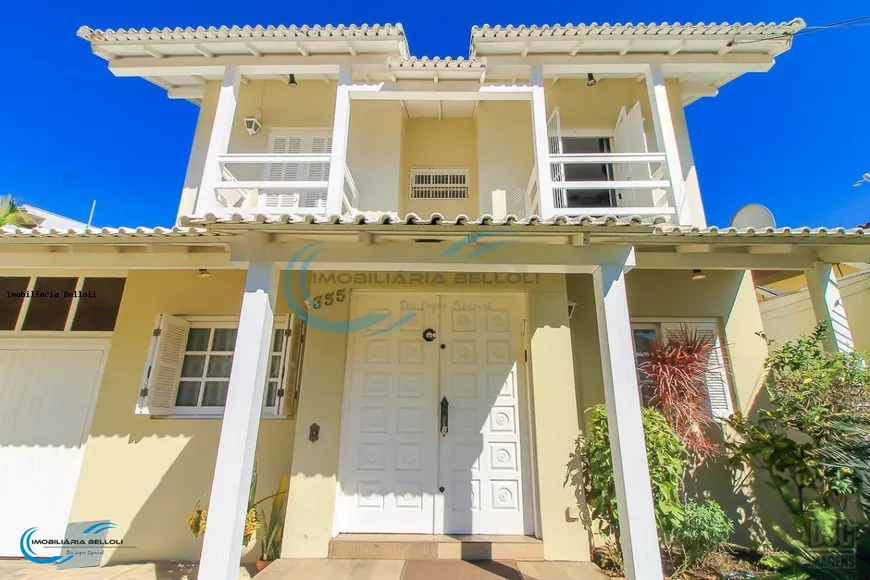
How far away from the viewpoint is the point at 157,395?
563 centimetres

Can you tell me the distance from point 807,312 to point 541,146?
6718 mm

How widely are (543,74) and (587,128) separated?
1.46 metres

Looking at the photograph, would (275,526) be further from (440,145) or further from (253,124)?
(440,145)

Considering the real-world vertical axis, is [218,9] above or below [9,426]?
above

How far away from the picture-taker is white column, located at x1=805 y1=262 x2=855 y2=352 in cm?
483

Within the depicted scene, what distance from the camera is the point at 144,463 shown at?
5535 millimetres

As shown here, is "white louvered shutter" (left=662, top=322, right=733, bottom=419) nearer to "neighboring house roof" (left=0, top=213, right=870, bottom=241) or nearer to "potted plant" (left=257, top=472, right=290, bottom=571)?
"neighboring house roof" (left=0, top=213, right=870, bottom=241)

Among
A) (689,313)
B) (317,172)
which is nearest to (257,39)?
(317,172)

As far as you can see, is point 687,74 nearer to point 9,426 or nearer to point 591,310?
point 591,310

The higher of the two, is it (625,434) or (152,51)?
(152,51)

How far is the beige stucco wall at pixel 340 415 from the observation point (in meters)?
4.82

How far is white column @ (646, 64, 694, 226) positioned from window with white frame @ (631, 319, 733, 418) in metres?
1.65

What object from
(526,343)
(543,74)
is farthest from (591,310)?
(543,74)

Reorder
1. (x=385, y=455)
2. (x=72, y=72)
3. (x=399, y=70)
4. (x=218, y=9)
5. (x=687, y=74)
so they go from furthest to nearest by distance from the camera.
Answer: (x=72, y=72), (x=218, y=9), (x=687, y=74), (x=399, y=70), (x=385, y=455)
